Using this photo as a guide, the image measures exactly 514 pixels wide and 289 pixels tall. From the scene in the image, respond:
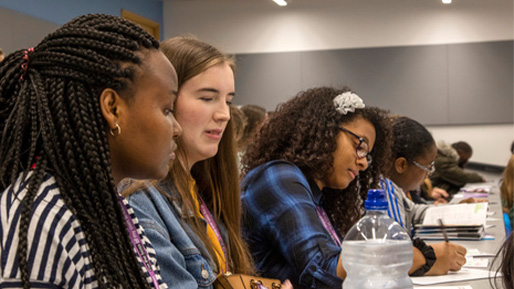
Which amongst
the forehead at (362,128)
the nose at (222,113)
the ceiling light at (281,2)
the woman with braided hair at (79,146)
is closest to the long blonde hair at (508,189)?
the forehead at (362,128)

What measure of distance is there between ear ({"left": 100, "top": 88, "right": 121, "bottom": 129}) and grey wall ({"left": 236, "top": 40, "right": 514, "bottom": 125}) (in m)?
7.70

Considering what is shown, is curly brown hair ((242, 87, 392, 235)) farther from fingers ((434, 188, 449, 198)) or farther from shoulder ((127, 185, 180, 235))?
fingers ((434, 188, 449, 198))

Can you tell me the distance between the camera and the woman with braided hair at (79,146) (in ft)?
2.84

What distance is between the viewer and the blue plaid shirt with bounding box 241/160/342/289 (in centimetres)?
188

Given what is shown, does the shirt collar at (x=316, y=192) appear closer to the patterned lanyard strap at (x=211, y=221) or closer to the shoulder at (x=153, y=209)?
the patterned lanyard strap at (x=211, y=221)

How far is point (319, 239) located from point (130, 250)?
0.99 meters

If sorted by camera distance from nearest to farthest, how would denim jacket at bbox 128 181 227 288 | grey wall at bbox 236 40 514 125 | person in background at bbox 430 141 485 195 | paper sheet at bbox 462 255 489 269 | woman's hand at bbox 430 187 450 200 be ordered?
1. denim jacket at bbox 128 181 227 288
2. paper sheet at bbox 462 255 489 269
3. woman's hand at bbox 430 187 450 200
4. person in background at bbox 430 141 485 195
5. grey wall at bbox 236 40 514 125

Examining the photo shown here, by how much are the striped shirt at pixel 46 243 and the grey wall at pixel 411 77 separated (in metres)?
7.82

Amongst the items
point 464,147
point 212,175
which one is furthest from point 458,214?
point 464,147

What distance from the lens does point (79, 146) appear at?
957 mm

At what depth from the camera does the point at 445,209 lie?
3523 mm

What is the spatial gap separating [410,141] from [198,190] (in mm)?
1787

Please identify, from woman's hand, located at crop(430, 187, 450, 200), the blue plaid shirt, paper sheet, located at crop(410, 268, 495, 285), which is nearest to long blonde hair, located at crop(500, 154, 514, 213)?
woman's hand, located at crop(430, 187, 450, 200)

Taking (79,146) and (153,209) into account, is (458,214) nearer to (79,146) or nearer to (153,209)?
(153,209)
